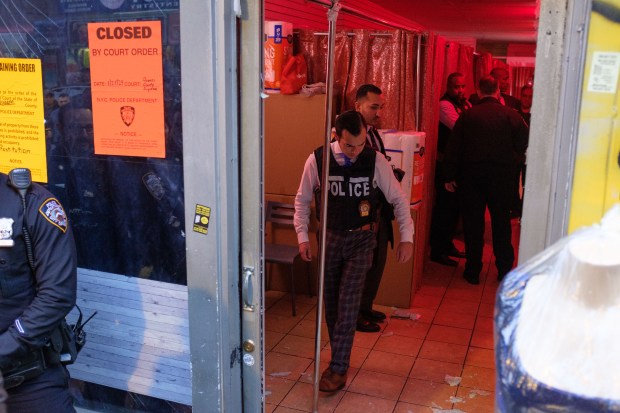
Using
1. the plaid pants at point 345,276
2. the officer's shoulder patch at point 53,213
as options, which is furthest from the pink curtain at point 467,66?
the officer's shoulder patch at point 53,213

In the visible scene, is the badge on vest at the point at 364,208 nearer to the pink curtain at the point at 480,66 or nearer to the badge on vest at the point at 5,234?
the badge on vest at the point at 5,234

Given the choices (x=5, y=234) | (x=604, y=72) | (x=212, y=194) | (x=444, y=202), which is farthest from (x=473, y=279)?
(x=5, y=234)

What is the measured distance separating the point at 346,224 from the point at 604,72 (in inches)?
90.0

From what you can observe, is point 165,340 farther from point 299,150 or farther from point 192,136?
point 299,150

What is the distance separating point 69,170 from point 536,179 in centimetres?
208

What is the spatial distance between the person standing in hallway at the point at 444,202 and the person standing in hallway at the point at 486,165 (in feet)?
2.13

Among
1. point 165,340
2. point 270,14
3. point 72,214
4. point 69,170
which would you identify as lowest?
point 165,340

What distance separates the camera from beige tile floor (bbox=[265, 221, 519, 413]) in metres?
3.87

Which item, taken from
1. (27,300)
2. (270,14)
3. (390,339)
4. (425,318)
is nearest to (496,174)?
(425,318)

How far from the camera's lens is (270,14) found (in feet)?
21.9

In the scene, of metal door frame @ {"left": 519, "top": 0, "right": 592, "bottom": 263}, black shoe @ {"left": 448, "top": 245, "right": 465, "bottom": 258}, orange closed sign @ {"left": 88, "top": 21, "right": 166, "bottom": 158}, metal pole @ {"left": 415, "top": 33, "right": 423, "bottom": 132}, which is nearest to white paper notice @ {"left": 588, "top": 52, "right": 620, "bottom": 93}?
metal door frame @ {"left": 519, "top": 0, "right": 592, "bottom": 263}

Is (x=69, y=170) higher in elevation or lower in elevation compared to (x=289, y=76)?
lower

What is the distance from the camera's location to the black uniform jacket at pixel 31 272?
2.30m

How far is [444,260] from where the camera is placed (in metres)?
6.79
